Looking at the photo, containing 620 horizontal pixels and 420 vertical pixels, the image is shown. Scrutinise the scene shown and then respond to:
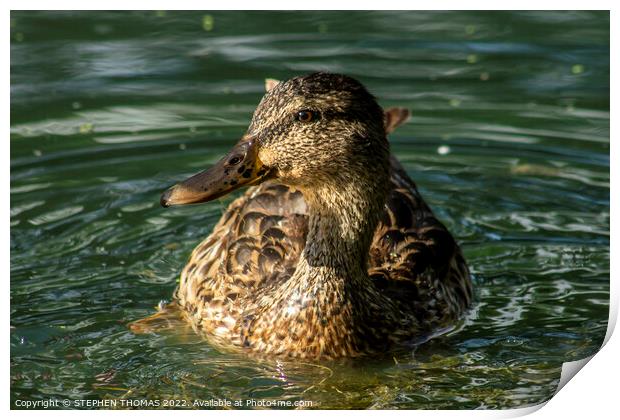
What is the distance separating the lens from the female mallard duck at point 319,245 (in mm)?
7859

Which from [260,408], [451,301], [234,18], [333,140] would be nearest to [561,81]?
[234,18]

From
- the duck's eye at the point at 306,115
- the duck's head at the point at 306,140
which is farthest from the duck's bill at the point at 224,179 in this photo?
the duck's eye at the point at 306,115

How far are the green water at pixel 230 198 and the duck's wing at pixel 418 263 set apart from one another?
8.7 inches

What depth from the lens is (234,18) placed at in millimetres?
14469

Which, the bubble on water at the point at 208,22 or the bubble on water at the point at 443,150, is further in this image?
the bubble on water at the point at 208,22

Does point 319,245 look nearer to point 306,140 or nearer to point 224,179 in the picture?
point 306,140

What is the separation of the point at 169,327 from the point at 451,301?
2.11 m

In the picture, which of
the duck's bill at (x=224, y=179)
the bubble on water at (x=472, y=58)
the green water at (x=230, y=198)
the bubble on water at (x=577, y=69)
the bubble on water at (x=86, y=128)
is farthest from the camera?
the bubble on water at (x=472, y=58)

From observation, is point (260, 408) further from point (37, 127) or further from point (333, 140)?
point (37, 127)

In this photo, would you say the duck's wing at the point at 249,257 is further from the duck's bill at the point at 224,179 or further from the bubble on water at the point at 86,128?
the bubble on water at the point at 86,128

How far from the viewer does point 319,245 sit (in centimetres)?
831

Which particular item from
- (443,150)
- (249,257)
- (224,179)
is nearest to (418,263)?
(249,257)

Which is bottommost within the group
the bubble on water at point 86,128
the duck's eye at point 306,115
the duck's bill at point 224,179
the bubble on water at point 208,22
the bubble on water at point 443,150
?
the bubble on water at point 443,150

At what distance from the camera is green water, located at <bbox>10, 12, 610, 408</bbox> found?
8.09 metres
